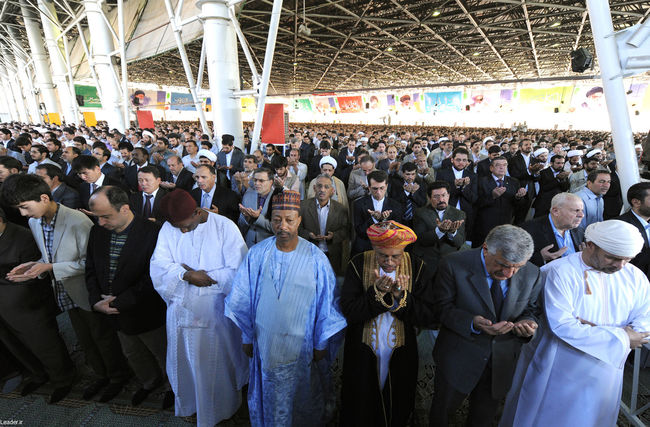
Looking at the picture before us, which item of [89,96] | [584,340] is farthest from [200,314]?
[89,96]

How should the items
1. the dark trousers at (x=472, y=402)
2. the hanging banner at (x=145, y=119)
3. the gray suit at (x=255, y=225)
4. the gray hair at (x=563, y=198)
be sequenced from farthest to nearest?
the hanging banner at (x=145, y=119), the gray suit at (x=255, y=225), the gray hair at (x=563, y=198), the dark trousers at (x=472, y=402)

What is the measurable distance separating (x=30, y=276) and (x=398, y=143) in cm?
999

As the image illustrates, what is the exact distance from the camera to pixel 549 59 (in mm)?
24531

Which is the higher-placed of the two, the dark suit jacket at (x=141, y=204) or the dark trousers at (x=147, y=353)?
the dark suit jacket at (x=141, y=204)

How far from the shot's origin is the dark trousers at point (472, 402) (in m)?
2.16

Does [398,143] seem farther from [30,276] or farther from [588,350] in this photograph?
[30,276]

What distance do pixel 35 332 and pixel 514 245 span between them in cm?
400

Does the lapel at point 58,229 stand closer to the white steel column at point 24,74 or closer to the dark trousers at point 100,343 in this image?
the dark trousers at point 100,343

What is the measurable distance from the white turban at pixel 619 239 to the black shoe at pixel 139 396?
12.7 ft

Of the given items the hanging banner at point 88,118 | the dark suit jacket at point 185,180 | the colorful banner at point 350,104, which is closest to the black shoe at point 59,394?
the dark suit jacket at point 185,180

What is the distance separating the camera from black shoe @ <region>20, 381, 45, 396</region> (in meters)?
2.87

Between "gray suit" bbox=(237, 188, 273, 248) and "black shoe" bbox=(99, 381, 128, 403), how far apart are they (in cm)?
194

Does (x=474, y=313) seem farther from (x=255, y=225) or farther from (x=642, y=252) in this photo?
(x=255, y=225)

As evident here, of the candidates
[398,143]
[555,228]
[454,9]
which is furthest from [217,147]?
[454,9]
